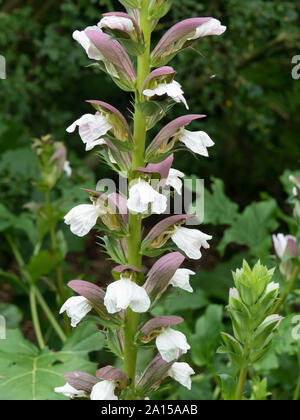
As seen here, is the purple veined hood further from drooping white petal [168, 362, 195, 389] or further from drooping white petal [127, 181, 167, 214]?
drooping white petal [168, 362, 195, 389]

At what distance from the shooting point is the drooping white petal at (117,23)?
3.64 ft

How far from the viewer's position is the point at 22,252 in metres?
3.26

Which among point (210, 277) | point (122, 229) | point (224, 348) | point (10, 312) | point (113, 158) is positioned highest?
point (210, 277)

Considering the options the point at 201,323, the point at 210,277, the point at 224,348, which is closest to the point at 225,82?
the point at 210,277

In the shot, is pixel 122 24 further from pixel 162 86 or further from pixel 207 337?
pixel 207 337

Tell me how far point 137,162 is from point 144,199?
13 cm

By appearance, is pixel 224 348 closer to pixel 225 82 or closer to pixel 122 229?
pixel 122 229

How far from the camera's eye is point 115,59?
3.87 ft

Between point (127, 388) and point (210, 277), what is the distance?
69.3 inches

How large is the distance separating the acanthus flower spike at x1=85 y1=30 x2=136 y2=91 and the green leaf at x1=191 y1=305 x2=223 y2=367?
112 cm

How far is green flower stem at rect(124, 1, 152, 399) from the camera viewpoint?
46.8 inches

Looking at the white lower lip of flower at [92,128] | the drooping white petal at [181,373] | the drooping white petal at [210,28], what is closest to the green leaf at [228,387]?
the drooping white petal at [181,373]

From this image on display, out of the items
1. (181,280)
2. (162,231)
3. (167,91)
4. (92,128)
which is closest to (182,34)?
(167,91)

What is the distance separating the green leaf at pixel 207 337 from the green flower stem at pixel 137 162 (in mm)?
812
